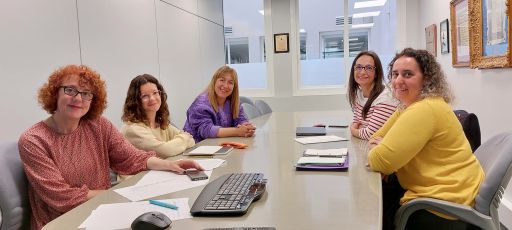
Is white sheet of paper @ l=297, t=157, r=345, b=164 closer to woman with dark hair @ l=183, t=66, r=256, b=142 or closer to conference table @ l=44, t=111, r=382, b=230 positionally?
conference table @ l=44, t=111, r=382, b=230

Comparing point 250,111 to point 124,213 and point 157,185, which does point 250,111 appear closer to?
point 157,185

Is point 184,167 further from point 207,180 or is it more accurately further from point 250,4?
point 250,4

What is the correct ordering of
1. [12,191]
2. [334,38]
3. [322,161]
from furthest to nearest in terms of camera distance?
[334,38], [322,161], [12,191]

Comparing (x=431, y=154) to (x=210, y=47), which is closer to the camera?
(x=431, y=154)

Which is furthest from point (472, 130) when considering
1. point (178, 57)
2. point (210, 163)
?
point (178, 57)

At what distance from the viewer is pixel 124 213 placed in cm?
120

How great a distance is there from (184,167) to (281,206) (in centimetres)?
66

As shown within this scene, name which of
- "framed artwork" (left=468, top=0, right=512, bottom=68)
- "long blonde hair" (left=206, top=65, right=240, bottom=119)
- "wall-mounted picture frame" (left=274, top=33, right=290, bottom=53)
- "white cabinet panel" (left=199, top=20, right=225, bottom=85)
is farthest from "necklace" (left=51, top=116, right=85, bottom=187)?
"wall-mounted picture frame" (left=274, top=33, right=290, bottom=53)

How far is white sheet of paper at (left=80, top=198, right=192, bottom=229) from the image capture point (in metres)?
1.12

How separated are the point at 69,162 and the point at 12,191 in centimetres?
24

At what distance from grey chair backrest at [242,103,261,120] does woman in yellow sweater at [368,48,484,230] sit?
2394 mm

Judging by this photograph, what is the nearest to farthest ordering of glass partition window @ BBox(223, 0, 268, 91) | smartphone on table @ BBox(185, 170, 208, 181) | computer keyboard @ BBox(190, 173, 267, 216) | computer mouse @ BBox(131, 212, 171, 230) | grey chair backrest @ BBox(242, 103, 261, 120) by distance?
computer mouse @ BBox(131, 212, 171, 230), computer keyboard @ BBox(190, 173, 267, 216), smartphone on table @ BBox(185, 170, 208, 181), grey chair backrest @ BBox(242, 103, 261, 120), glass partition window @ BBox(223, 0, 268, 91)

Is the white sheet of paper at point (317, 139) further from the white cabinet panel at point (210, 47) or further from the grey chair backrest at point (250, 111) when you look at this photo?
the white cabinet panel at point (210, 47)

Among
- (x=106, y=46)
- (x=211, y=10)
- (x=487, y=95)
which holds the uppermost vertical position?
(x=211, y=10)
